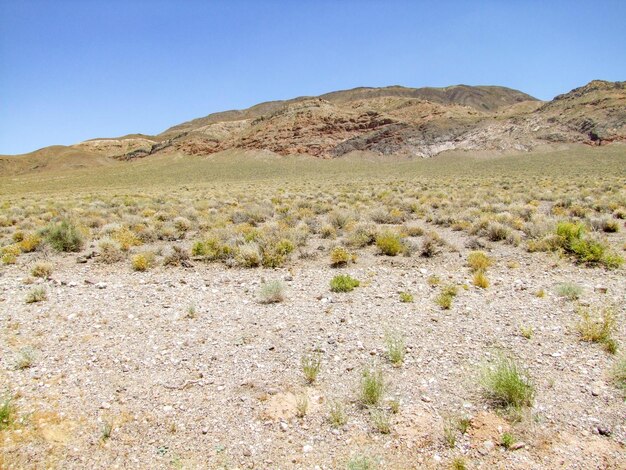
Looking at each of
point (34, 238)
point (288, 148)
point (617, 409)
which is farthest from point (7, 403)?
point (288, 148)

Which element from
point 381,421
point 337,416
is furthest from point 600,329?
point 337,416

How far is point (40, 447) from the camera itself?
13.0 feet

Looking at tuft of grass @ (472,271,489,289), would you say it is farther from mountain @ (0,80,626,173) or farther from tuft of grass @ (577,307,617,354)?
mountain @ (0,80,626,173)

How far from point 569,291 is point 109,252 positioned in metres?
10.8

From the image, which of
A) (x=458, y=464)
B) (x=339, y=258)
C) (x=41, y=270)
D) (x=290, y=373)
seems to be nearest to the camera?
(x=458, y=464)

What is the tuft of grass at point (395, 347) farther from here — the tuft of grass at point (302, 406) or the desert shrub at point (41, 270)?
the desert shrub at point (41, 270)

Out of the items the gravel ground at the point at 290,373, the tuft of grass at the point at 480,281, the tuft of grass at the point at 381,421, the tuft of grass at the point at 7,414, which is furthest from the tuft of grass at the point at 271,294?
the tuft of grass at the point at 7,414

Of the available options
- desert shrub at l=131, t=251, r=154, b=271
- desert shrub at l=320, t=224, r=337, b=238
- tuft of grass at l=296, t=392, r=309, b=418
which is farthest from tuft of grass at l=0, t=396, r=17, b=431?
desert shrub at l=320, t=224, r=337, b=238

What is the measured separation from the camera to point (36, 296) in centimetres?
764

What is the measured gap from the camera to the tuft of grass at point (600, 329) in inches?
213

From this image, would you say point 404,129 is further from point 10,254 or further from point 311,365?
point 311,365

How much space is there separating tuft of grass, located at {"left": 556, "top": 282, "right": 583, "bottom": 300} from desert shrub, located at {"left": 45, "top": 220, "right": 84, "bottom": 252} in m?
12.4

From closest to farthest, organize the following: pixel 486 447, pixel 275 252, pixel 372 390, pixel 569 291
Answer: pixel 486 447 → pixel 372 390 → pixel 569 291 → pixel 275 252

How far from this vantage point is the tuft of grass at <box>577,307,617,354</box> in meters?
5.41
